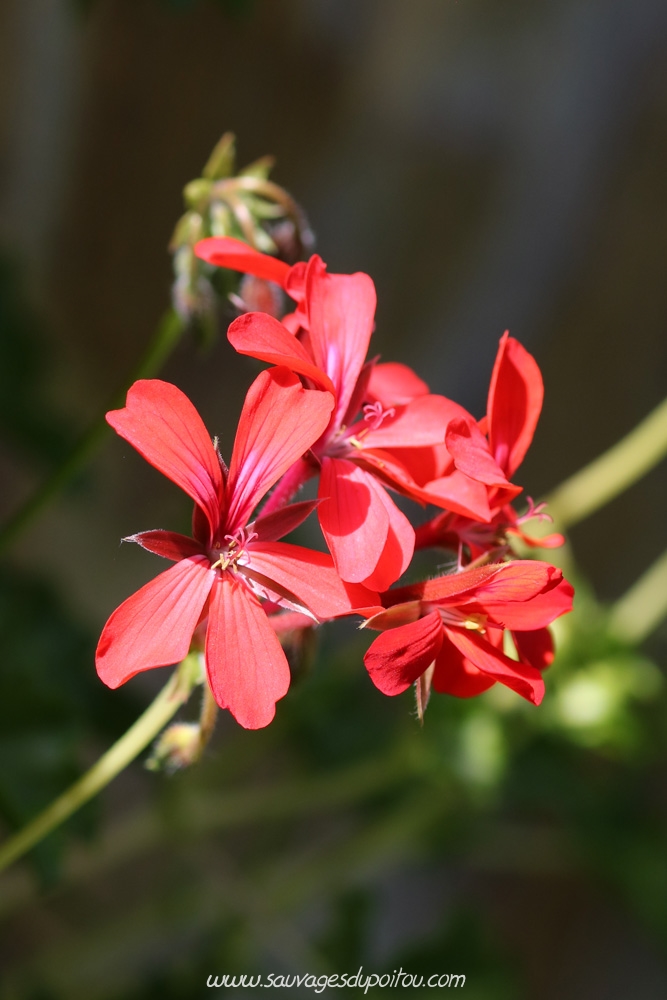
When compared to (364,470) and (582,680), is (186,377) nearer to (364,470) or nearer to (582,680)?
(582,680)

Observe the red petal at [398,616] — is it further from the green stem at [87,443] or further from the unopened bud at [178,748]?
the green stem at [87,443]

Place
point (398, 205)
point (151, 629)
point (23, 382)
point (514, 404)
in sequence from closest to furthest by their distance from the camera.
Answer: point (151, 629), point (514, 404), point (23, 382), point (398, 205)

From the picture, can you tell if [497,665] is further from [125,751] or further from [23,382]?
[23,382]

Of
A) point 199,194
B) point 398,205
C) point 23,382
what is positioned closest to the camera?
point 199,194

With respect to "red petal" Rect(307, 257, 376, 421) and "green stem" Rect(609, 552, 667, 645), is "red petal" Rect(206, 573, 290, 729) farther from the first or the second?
"green stem" Rect(609, 552, 667, 645)

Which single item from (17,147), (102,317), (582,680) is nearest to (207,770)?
(582,680)

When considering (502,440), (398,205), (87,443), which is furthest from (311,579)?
(398,205)

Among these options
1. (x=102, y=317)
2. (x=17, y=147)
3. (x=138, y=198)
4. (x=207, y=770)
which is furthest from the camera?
(x=102, y=317)

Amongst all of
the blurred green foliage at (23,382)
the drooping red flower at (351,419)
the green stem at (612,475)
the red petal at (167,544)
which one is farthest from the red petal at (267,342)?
the blurred green foliage at (23,382)
